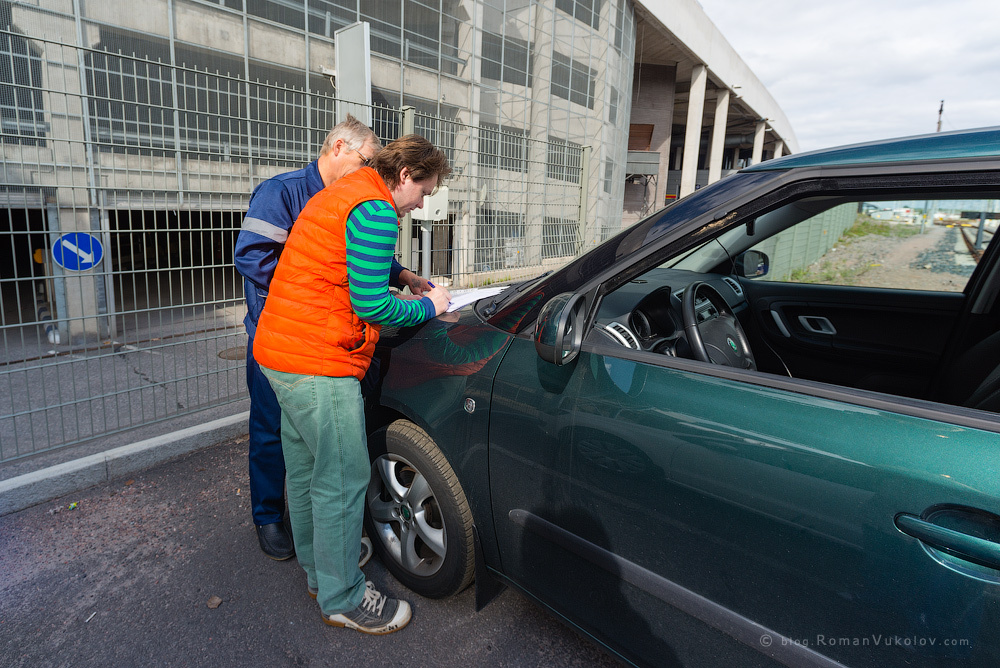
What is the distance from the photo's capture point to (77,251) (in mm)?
3033

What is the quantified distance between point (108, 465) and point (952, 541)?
3.66 metres

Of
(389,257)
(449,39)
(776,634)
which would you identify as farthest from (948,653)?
(449,39)

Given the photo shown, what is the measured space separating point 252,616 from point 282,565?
337 millimetres

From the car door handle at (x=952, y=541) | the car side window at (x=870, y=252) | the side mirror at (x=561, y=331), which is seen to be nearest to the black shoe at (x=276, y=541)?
the side mirror at (x=561, y=331)

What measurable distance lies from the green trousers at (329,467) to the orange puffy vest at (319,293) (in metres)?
0.07

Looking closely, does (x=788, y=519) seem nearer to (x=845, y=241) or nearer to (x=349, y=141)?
(x=349, y=141)

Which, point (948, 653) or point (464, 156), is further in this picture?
point (464, 156)

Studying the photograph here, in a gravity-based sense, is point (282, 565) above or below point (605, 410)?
below

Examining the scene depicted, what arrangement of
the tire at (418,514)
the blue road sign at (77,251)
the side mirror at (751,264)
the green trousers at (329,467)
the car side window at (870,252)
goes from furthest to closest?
1. the car side window at (870,252)
2. the side mirror at (751,264)
3. the blue road sign at (77,251)
4. the tire at (418,514)
5. the green trousers at (329,467)

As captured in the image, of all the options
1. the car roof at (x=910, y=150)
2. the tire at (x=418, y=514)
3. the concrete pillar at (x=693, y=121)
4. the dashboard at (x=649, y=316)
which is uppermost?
the concrete pillar at (x=693, y=121)

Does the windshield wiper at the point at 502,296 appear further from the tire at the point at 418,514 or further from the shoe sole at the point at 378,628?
the shoe sole at the point at 378,628

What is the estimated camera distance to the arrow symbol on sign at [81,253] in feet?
9.82

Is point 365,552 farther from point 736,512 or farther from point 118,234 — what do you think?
→ point 118,234

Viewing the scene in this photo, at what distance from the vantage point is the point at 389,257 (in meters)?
1.88
